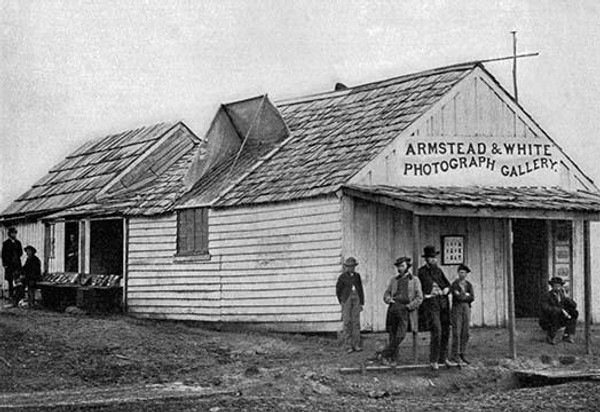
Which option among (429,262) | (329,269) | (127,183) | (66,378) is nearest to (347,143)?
(329,269)

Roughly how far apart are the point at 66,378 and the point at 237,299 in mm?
6654

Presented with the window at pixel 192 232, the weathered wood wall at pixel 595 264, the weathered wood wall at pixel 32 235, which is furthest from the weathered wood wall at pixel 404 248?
the weathered wood wall at pixel 32 235

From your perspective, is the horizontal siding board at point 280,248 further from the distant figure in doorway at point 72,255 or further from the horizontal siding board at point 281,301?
the distant figure in doorway at point 72,255

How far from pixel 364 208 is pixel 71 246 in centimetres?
1205

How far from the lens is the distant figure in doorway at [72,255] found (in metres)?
29.1

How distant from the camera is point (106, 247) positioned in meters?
28.6

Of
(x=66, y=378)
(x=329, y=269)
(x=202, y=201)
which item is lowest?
(x=66, y=378)

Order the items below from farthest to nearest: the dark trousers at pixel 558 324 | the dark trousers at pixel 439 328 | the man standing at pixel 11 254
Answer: the man standing at pixel 11 254, the dark trousers at pixel 558 324, the dark trousers at pixel 439 328

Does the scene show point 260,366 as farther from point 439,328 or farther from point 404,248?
point 404,248

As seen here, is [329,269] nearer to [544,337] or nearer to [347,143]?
[347,143]

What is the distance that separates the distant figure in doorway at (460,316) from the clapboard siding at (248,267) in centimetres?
280

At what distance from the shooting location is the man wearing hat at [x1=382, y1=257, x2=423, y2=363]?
664 inches

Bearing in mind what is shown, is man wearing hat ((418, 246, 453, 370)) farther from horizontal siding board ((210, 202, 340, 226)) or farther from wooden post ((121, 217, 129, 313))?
wooden post ((121, 217, 129, 313))

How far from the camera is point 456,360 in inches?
690
